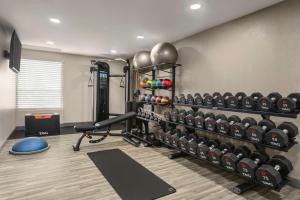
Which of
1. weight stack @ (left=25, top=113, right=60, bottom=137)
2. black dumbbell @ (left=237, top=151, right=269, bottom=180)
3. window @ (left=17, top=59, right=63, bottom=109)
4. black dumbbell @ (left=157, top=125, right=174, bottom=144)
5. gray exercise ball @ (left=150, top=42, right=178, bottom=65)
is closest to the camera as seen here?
black dumbbell @ (left=237, top=151, right=269, bottom=180)

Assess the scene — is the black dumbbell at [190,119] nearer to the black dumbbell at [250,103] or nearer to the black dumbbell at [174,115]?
the black dumbbell at [174,115]

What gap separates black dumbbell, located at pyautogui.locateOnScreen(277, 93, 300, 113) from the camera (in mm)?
2034

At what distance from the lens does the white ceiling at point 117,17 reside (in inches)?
107

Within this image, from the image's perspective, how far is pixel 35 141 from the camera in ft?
12.4

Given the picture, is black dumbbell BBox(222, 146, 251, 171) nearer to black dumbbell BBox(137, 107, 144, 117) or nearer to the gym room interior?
the gym room interior

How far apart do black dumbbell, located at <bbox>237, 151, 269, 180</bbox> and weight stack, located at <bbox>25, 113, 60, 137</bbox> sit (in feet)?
16.1

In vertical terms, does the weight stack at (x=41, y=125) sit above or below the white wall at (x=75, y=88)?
below

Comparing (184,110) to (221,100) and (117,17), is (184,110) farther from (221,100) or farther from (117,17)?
(117,17)

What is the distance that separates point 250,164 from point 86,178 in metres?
2.24

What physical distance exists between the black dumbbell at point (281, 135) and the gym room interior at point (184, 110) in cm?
1

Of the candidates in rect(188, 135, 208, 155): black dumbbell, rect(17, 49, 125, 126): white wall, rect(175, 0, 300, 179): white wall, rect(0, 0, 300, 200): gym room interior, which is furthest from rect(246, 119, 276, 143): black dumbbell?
rect(17, 49, 125, 126): white wall

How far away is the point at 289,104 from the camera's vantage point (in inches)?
80.6

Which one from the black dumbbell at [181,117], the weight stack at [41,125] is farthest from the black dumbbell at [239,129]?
the weight stack at [41,125]

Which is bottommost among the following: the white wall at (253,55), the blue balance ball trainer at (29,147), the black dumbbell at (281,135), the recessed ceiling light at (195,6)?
the blue balance ball trainer at (29,147)
